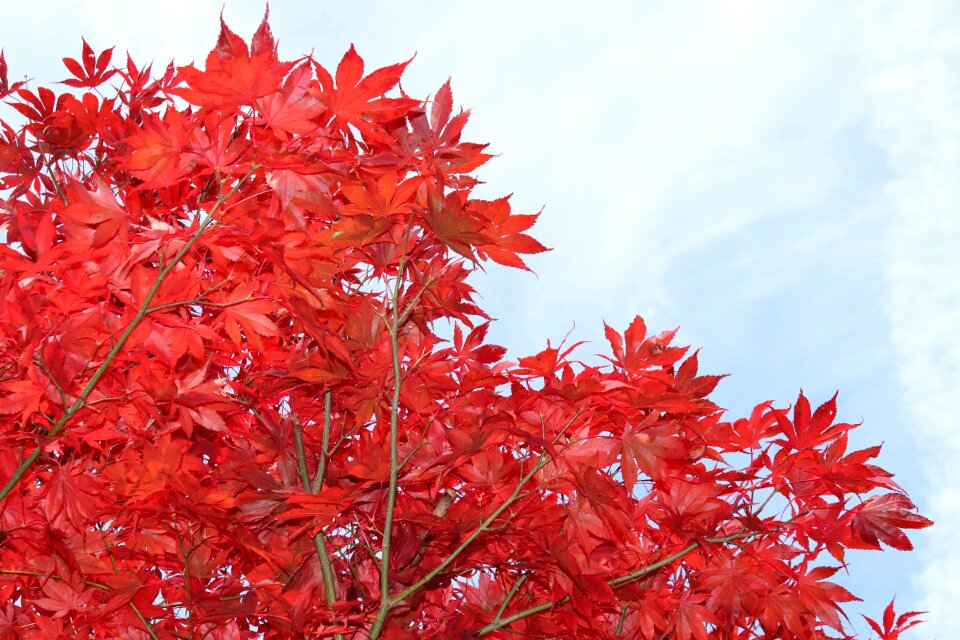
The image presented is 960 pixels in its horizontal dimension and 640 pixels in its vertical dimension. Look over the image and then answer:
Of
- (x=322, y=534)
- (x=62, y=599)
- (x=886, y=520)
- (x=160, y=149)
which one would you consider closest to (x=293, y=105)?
(x=160, y=149)

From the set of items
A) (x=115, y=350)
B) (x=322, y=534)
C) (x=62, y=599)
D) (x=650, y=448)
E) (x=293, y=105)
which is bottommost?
(x=62, y=599)

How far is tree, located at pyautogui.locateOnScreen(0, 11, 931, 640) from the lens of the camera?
185 cm

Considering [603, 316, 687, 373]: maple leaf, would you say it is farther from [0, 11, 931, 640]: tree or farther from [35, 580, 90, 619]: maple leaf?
[35, 580, 90, 619]: maple leaf

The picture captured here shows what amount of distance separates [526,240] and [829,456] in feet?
3.22

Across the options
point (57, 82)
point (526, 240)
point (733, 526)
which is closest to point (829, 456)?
point (733, 526)

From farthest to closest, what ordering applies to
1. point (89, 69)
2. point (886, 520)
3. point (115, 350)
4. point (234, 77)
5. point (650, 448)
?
point (89, 69)
point (886, 520)
point (650, 448)
point (234, 77)
point (115, 350)

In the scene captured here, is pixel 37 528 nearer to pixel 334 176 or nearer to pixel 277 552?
pixel 277 552

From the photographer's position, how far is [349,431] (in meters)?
2.24

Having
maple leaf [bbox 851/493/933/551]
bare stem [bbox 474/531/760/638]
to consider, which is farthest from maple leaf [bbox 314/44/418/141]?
maple leaf [bbox 851/493/933/551]

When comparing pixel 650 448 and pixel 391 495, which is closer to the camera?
pixel 391 495

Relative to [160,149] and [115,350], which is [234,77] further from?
[115,350]

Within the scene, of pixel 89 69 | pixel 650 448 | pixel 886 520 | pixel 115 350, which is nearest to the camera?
pixel 115 350

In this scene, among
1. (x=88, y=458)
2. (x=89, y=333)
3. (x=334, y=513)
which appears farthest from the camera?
(x=88, y=458)

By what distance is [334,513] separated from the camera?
1.84 metres
